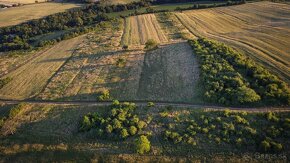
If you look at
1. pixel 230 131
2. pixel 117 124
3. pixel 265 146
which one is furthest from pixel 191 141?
pixel 117 124

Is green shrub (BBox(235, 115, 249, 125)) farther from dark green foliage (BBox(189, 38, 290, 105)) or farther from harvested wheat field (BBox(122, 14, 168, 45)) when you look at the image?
harvested wheat field (BBox(122, 14, 168, 45))

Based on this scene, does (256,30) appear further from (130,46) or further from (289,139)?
(289,139)

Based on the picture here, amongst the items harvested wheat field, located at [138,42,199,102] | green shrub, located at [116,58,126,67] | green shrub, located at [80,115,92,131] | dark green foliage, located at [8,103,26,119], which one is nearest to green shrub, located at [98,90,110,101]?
harvested wheat field, located at [138,42,199,102]

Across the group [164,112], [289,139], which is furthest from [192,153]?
[289,139]

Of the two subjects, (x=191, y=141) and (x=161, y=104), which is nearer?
(x=191, y=141)

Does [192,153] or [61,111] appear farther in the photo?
[61,111]

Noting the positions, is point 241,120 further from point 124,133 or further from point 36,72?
point 36,72
